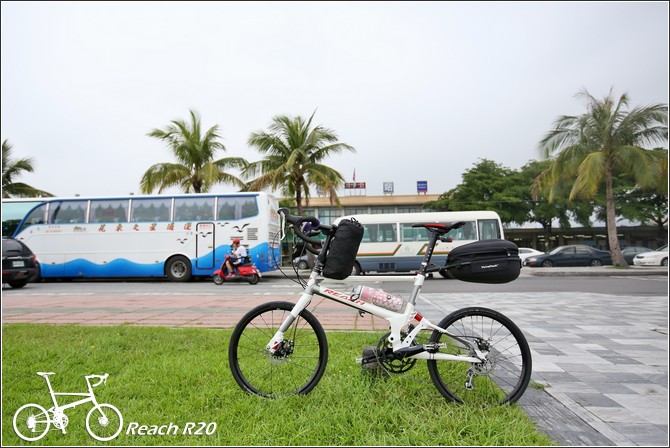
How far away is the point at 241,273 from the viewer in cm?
1441

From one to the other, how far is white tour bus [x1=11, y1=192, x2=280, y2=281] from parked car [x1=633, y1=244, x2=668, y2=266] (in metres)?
20.2

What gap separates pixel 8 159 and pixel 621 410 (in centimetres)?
3186

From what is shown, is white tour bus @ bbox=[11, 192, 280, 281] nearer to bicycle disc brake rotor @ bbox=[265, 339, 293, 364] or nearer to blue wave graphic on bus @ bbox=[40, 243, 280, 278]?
blue wave graphic on bus @ bbox=[40, 243, 280, 278]

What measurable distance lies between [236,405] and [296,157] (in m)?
18.9

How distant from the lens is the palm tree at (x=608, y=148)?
59.7ft

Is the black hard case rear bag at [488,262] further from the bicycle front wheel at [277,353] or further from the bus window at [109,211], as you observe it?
the bus window at [109,211]

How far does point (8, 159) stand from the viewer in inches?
1022

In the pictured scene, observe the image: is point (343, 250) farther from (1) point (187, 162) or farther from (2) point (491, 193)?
(2) point (491, 193)

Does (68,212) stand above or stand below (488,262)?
above

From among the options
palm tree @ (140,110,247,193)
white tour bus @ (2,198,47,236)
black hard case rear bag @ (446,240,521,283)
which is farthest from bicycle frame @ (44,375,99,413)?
palm tree @ (140,110,247,193)

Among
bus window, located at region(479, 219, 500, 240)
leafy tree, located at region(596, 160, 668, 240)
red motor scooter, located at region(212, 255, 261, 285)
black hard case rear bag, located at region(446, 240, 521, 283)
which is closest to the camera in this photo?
black hard case rear bag, located at region(446, 240, 521, 283)

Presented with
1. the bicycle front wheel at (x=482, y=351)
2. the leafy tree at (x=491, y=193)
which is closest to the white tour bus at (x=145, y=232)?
the bicycle front wheel at (x=482, y=351)

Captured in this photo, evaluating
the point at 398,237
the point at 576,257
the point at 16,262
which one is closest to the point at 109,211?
the point at 16,262

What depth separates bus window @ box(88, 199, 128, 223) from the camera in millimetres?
15914
